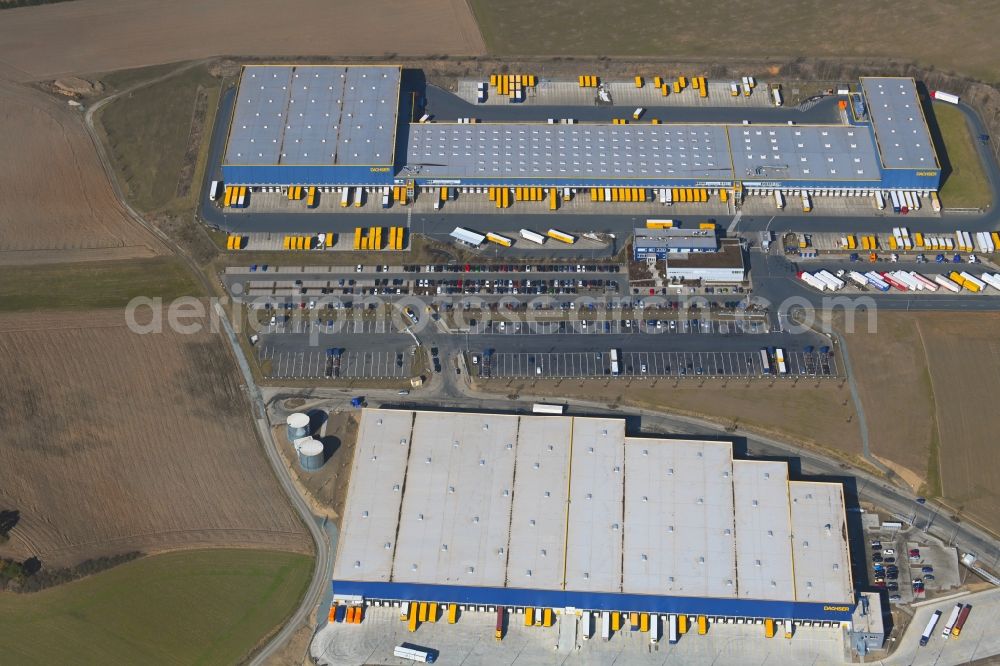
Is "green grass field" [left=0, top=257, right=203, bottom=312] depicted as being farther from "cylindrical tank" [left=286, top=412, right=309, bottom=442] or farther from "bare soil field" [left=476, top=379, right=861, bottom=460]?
"bare soil field" [left=476, top=379, right=861, bottom=460]

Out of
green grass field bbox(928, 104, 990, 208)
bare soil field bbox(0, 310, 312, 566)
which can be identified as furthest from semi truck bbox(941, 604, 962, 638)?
bare soil field bbox(0, 310, 312, 566)

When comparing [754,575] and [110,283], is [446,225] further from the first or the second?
[754,575]

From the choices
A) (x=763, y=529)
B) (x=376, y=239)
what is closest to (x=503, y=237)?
(x=376, y=239)

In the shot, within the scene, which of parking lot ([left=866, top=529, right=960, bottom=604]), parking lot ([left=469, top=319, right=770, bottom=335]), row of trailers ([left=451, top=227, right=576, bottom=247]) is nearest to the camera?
parking lot ([left=866, top=529, right=960, bottom=604])

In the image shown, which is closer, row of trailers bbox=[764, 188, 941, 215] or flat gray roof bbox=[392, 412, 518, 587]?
flat gray roof bbox=[392, 412, 518, 587]

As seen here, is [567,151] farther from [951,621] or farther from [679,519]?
[951,621]
